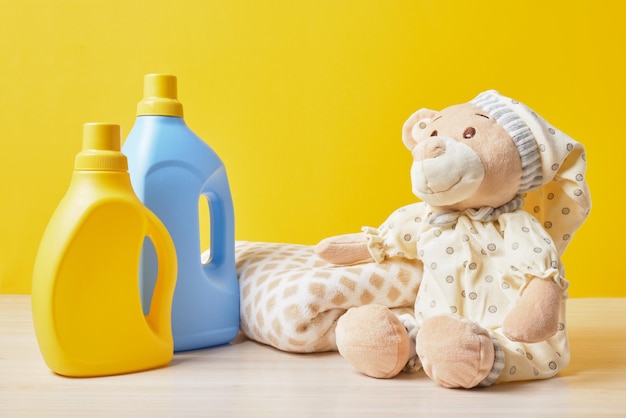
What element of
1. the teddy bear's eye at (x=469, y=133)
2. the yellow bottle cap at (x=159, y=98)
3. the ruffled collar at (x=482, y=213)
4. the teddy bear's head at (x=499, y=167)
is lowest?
the ruffled collar at (x=482, y=213)

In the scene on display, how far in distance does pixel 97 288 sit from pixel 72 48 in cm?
98

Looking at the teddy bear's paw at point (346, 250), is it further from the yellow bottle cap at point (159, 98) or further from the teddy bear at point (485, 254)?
the yellow bottle cap at point (159, 98)

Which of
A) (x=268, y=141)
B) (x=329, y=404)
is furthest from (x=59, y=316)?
(x=268, y=141)

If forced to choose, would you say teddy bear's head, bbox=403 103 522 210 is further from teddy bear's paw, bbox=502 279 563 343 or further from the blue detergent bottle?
the blue detergent bottle

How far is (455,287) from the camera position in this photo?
1214 millimetres

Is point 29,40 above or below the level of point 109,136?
above

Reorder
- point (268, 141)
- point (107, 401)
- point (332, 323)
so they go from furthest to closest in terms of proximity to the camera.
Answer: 1. point (268, 141)
2. point (332, 323)
3. point (107, 401)

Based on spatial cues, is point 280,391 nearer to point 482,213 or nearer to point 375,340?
point 375,340

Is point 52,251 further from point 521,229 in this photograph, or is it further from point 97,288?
point 521,229

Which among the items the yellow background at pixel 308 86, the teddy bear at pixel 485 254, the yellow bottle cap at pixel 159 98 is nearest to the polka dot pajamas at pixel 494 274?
the teddy bear at pixel 485 254

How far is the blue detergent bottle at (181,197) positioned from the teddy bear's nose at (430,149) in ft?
1.13

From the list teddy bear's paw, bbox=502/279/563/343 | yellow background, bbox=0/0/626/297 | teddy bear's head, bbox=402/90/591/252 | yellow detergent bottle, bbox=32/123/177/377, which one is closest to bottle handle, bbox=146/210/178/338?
yellow detergent bottle, bbox=32/123/177/377

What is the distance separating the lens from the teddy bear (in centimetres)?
108

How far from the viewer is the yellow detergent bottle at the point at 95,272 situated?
43.8 inches
